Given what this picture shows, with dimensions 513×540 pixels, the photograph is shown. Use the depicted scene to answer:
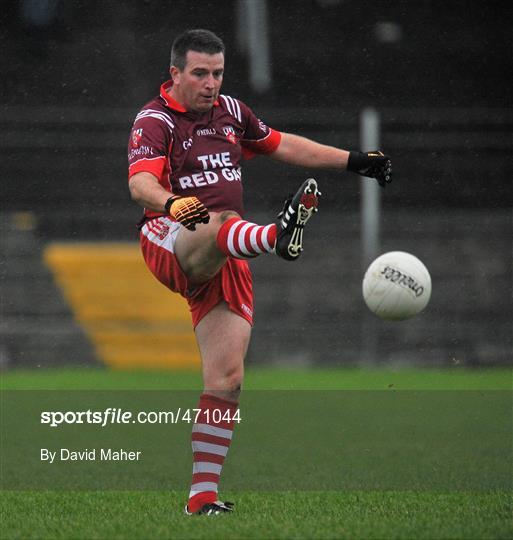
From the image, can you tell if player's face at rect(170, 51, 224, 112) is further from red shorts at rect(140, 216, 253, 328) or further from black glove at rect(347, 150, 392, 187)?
black glove at rect(347, 150, 392, 187)

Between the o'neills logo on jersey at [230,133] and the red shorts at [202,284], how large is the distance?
1.31 feet

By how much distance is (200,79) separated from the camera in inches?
167

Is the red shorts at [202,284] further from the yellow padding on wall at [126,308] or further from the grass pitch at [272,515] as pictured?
the yellow padding on wall at [126,308]

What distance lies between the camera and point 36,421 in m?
6.84

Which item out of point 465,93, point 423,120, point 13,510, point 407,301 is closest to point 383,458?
point 407,301

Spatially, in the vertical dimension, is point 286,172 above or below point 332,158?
above

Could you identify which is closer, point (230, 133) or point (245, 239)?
point (245, 239)

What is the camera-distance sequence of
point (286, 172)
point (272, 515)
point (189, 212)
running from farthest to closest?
point (286, 172) → point (272, 515) → point (189, 212)

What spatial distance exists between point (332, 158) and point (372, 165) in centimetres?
17

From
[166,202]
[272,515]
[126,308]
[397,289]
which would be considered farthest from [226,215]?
[126,308]

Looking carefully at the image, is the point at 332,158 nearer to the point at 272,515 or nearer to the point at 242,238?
the point at 242,238

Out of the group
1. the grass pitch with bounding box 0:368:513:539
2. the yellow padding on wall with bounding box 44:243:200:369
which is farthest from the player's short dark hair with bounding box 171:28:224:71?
the yellow padding on wall with bounding box 44:243:200:369

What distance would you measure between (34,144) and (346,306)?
11.7ft

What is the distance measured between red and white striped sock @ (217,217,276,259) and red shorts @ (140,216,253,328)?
1.01 ft
